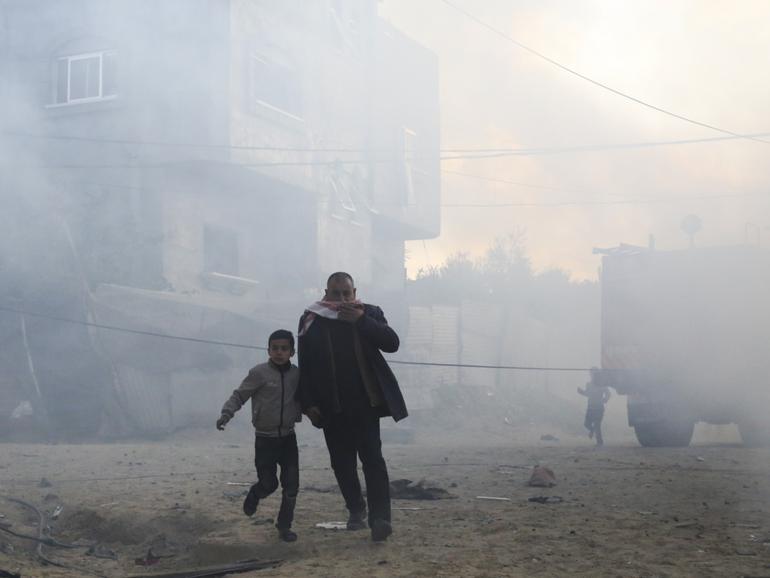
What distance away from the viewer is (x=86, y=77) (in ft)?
52.9

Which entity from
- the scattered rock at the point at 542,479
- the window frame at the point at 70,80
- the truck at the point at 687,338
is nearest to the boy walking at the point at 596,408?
the truck at the point at 687,338

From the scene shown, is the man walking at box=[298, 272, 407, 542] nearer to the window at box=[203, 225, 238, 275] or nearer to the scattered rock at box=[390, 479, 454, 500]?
the scattered rock at box=[390, 479, 454, 500]

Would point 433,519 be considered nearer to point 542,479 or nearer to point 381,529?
point 381,529

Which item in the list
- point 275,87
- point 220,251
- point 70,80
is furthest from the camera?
point 220,251

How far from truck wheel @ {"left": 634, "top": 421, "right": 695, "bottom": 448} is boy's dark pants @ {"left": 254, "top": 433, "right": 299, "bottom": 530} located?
7.53m

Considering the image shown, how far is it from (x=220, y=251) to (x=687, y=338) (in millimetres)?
9202

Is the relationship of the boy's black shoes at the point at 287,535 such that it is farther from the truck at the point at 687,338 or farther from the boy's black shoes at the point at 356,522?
the truck at the point at 687,338

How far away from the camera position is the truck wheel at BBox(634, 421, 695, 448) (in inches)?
456

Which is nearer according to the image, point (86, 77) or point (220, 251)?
point (86, 77)

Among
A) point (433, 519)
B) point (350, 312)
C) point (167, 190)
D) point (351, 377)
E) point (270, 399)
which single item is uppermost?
point (167, 190)

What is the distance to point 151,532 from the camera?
5621 millimetres

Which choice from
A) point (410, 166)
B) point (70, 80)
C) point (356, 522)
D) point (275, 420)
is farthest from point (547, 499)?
point (410, 166)

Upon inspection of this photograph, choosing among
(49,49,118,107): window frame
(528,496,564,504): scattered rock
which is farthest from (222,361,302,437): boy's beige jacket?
(49,49,118,107): window frame

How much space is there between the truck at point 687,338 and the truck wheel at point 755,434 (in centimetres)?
1
